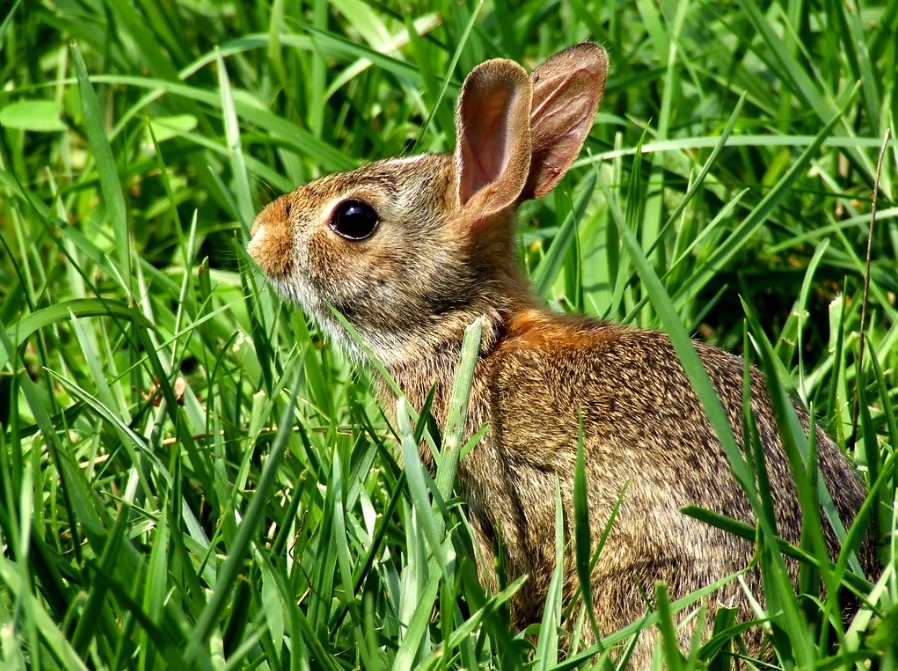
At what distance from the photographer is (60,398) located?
4.47 m

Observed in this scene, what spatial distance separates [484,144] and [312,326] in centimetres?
116

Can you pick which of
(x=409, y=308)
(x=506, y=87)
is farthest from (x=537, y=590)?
(x=506, y=87)

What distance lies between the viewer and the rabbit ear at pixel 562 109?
4.00 m

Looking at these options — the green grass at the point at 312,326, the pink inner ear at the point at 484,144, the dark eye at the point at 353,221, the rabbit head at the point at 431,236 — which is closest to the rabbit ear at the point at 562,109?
the rabbit head at the point at 431,236

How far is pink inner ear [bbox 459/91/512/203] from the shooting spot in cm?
388

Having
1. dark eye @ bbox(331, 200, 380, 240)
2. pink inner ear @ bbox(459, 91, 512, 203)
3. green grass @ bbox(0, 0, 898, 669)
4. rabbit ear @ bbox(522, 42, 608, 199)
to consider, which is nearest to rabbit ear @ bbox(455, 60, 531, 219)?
pink inner ear @ bbox(459, 91, 512, 203)

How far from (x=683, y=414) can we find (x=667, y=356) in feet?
0.82

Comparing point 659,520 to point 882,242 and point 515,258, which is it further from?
point 882,242

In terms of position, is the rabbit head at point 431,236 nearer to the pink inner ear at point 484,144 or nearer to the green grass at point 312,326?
the pink inner ear at point 484,144

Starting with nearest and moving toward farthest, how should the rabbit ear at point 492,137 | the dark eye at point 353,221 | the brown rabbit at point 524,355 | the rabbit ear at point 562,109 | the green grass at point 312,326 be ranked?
1. the green grass at point 312,326
2. the brown rabbit at point 524,355
3. the rabbit ear at point 492,137
4. the rabbit ear at point 562,109
5. the dark eye at point 353,221

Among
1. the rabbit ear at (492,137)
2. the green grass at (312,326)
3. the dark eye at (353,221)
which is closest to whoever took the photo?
the green grass at (312,326)

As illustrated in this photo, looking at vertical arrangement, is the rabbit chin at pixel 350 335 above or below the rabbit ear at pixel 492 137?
below

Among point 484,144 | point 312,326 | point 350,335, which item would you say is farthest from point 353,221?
point 312,326

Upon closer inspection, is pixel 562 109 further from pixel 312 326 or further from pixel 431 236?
pixel 312 326
